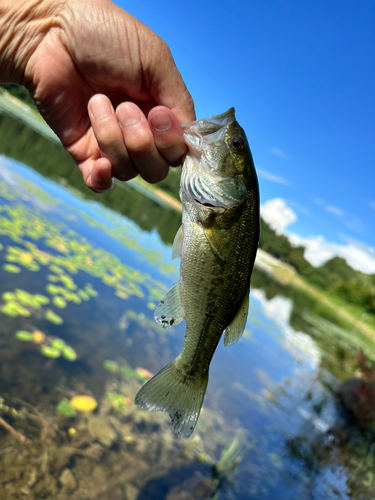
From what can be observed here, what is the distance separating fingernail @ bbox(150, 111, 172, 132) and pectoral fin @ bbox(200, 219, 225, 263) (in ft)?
1.95

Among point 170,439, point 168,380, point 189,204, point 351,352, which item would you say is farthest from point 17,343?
point 351,352

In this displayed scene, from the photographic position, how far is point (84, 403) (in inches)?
184

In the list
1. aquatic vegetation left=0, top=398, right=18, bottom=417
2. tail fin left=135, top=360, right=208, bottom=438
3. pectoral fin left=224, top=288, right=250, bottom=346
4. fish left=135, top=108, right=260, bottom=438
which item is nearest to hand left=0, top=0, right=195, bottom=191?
fish left=135, top=108, right=260, bottom=438

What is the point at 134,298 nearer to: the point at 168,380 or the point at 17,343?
the point at 17,343

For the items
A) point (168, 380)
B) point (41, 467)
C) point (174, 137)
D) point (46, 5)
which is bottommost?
point (41, 467)

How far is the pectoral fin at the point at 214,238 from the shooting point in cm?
194

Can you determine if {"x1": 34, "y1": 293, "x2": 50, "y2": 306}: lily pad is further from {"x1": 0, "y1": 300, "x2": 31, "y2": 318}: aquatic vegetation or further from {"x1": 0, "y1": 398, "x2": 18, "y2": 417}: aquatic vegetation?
{"x1": 0, "y1": 398, "x2": 18, "y2": 417}: aquatic vegetation

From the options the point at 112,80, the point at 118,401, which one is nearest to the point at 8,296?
the point at 118,401

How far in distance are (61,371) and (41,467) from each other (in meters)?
1.48

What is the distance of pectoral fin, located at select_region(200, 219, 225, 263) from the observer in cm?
194

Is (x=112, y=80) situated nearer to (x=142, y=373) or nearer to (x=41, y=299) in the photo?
(x=41, y=299)

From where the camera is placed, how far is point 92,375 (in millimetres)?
5277

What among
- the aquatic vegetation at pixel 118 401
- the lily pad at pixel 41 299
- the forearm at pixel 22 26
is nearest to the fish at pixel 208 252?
the forearm at pixel 22 26

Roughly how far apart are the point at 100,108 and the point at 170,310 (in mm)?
1293
